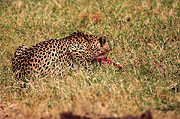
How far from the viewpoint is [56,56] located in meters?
5.46

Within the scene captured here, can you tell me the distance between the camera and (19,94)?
4.92m

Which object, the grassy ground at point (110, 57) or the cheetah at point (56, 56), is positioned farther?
the cheetah at point (56, 56)

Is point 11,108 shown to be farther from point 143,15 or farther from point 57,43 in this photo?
point 143,15

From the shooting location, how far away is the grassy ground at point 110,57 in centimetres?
398

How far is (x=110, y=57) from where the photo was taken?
20.1ft

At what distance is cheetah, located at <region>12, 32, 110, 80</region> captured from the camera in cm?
535

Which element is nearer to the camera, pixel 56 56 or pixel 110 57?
pixel 56 56

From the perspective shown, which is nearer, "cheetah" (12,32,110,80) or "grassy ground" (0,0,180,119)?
"grassy ground" (0,0,180,119)

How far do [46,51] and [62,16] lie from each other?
2.59 m

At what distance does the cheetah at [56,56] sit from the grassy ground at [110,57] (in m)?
0.28

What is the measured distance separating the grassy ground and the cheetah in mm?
281

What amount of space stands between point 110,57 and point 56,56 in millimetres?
1129

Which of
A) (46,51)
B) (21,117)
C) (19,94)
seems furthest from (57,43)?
(21,117)

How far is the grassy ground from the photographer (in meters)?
3.98
